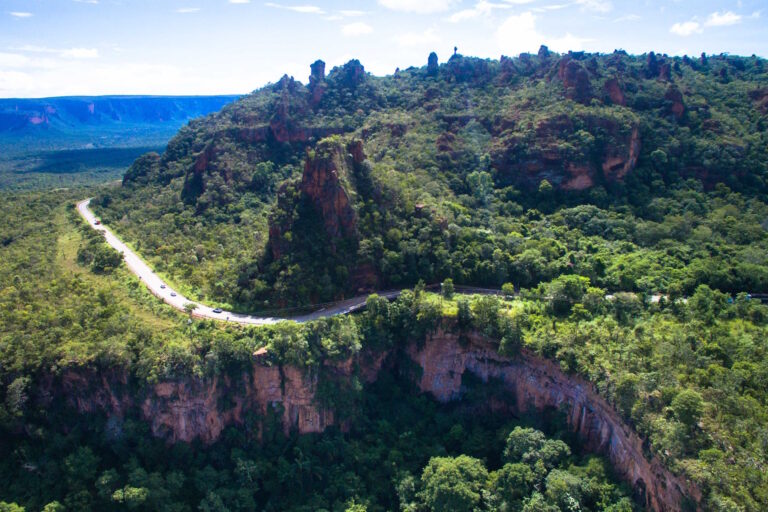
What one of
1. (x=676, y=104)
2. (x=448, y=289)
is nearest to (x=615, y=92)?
(x=676, y=104)

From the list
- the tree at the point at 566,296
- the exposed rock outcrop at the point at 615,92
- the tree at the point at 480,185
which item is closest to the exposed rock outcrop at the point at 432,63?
the exposed rock outcrop at the point at 615,92

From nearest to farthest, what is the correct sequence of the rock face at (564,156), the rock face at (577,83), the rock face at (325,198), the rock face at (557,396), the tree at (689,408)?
the tree at (689,408) → the rock face at (557,396) → the rock face at (325,198) → the rock face at (564,156) → the rock face at (577,83)

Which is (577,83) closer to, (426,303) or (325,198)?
(325,198)

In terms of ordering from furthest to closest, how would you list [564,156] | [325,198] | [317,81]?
[317,81] → [564,156] → [325,198]

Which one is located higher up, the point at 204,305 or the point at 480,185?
the point at 480,185

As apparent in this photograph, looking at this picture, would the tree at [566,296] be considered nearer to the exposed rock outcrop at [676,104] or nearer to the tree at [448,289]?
the tree at [448,289]

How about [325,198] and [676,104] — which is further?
[676,104]

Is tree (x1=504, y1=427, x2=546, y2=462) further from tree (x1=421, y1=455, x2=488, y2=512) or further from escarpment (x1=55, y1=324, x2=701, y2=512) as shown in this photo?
escarpment (x1=55, y1=324, x2=701, y2=512)

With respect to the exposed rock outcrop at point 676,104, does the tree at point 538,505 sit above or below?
below
